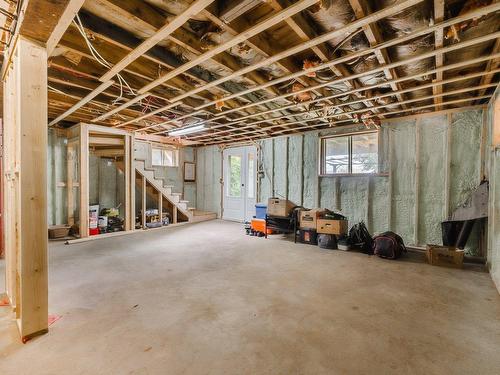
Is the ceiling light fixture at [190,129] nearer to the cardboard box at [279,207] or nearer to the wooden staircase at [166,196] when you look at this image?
the wooden staircase at [166,196]

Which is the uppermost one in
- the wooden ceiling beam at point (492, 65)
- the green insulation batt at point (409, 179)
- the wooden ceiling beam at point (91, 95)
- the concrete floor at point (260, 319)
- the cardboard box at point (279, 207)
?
the wooden ceiling beam at point (492, 65)

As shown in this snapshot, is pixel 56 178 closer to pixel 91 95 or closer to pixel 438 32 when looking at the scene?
pixel 91 95

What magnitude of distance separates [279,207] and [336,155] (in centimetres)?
188

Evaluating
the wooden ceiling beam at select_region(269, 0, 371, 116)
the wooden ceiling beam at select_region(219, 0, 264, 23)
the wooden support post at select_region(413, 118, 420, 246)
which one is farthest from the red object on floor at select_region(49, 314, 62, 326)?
the wooden support post at select_region(413, 118, 420, 246)

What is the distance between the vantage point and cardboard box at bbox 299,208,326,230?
16.1 feet

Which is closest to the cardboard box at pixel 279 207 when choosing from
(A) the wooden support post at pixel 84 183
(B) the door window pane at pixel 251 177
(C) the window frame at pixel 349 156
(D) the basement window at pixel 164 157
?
(C) the window frame at pixel 349 156

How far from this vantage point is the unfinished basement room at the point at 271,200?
1812mm

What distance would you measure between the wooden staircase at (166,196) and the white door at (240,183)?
2.68 ft

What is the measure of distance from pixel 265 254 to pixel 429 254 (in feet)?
8.50

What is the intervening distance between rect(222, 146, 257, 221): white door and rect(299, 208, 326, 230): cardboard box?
247 cm

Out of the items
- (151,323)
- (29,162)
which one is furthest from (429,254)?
(29,162)

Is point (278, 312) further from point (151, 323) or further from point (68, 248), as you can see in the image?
point (68, 248)

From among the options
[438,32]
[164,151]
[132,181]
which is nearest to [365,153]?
[438,32]

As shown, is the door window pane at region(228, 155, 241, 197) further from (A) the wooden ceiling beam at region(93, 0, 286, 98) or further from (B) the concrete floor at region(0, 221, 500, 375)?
(A) the wooden ceiling beam at region(93, 0, 286, 98)
